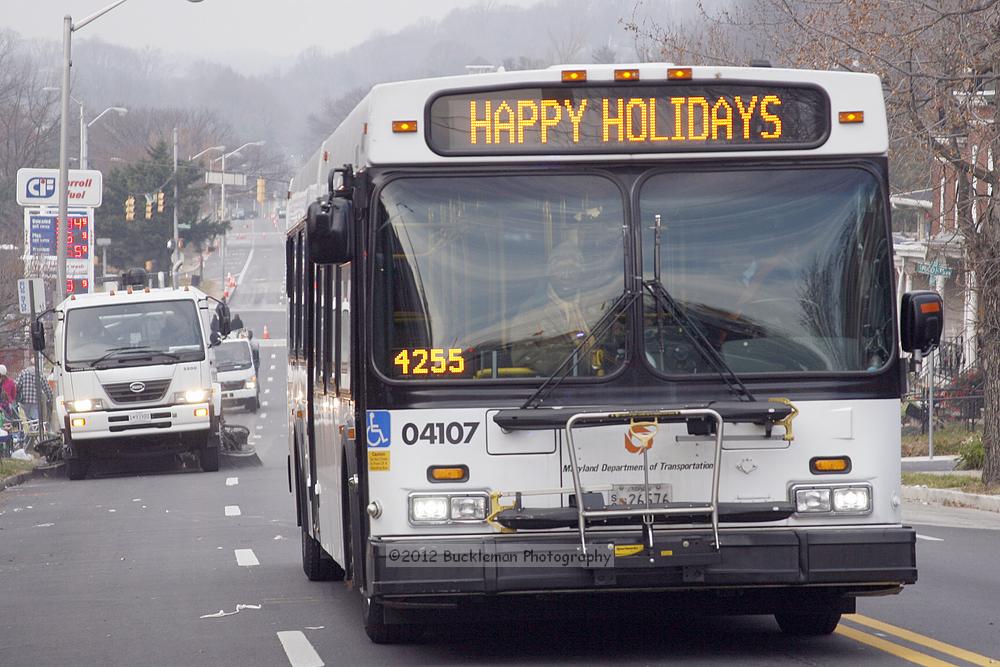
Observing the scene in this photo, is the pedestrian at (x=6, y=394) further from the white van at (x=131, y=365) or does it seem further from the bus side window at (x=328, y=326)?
the bus side window at (x=328, y=326)

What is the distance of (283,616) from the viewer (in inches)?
428

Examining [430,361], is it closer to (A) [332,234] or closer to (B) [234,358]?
(A) [332,234]

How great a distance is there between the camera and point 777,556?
802 cm

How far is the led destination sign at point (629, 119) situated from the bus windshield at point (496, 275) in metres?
0.20

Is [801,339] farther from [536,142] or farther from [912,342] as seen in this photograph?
[536,142]

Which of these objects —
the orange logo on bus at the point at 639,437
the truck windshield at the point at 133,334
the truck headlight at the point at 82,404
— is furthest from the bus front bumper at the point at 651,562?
the truck headlight at the point at 82,404

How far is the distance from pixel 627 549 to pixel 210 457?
22.1 metres

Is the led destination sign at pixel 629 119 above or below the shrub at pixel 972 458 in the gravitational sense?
above

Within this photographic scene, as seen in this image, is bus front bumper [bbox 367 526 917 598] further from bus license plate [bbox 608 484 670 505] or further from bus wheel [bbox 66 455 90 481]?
bus wheel [bbox 66 455 90 481]

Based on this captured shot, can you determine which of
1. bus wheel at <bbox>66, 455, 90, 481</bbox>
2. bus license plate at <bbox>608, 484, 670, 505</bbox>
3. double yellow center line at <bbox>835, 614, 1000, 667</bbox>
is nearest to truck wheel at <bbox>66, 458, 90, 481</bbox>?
bus wheel at <bbox>66, 455, 90, 481</bbox>

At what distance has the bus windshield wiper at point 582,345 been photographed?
8156 millimetres

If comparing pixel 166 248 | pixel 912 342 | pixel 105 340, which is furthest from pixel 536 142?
pixel 166 248

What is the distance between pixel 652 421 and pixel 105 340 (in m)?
20.9

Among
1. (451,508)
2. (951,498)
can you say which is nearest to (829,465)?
(451,508)
